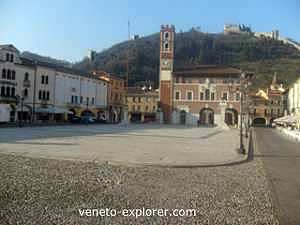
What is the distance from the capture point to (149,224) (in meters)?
6.22

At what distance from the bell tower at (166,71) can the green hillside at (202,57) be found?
27.3 m

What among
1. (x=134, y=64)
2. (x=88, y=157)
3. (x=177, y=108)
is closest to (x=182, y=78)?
(x=177, y=108)

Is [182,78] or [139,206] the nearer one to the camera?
[139,206]

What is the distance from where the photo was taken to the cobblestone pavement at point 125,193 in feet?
21.6

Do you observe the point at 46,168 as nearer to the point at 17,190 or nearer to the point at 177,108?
the point at 17,190

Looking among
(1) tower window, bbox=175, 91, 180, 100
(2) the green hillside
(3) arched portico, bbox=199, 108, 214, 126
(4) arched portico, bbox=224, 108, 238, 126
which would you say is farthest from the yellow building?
(4) arched portico, bbox=224, 108, 238, 126

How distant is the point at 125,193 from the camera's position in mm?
8508

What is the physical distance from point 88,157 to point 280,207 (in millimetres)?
8519

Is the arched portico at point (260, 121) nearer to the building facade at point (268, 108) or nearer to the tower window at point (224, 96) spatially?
the building facade at point (268, 108)

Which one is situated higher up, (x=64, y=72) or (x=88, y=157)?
(x=64, y=72)

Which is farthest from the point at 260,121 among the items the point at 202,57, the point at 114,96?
the point at 114,96

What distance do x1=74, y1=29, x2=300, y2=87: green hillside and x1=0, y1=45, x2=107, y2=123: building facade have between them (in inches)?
1597

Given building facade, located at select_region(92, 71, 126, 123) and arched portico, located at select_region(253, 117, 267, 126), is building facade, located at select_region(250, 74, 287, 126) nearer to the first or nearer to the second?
arched portico, located at select_region(253, 117, 267, 126)

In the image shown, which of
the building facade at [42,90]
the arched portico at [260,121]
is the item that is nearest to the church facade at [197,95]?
the building facade at [42,90]
